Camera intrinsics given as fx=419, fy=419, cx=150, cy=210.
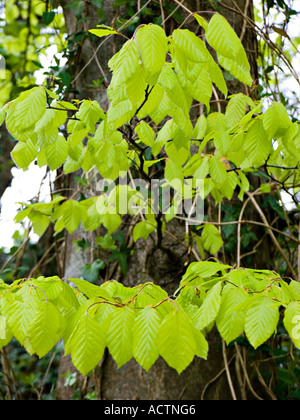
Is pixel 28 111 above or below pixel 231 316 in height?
above

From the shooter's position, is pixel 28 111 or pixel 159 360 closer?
pixel 28 111

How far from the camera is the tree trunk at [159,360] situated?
5.01 ft

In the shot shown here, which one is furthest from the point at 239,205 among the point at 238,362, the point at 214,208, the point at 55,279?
the point at 55,279

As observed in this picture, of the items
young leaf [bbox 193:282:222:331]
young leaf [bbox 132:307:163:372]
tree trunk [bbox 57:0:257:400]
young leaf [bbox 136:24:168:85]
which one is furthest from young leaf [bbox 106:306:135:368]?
tree trunk [bbox 57:0:257:400]

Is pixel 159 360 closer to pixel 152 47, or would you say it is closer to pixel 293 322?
pixel 293 322

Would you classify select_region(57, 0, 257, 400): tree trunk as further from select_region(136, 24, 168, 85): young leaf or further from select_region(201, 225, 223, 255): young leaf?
select_region(136, 24, 168, 85): young leaf

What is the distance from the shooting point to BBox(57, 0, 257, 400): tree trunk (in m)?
1.53

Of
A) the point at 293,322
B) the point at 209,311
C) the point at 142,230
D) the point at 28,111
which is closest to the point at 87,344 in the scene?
the point at 209,311

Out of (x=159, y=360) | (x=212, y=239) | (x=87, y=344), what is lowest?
(x=159, y=360)

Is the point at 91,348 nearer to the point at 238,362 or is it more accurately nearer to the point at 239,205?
the point at 238,362

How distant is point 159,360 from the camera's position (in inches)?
60.2

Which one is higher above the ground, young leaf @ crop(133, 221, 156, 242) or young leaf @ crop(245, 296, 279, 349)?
young leaf @ crop(133, 221, 156, 242)

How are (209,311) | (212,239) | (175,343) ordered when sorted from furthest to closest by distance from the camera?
1. (212,239)
2. (209,311)
3. (175,343)

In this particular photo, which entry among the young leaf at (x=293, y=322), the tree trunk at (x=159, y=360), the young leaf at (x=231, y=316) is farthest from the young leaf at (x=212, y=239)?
the young leaf at (x=293, y=322)
